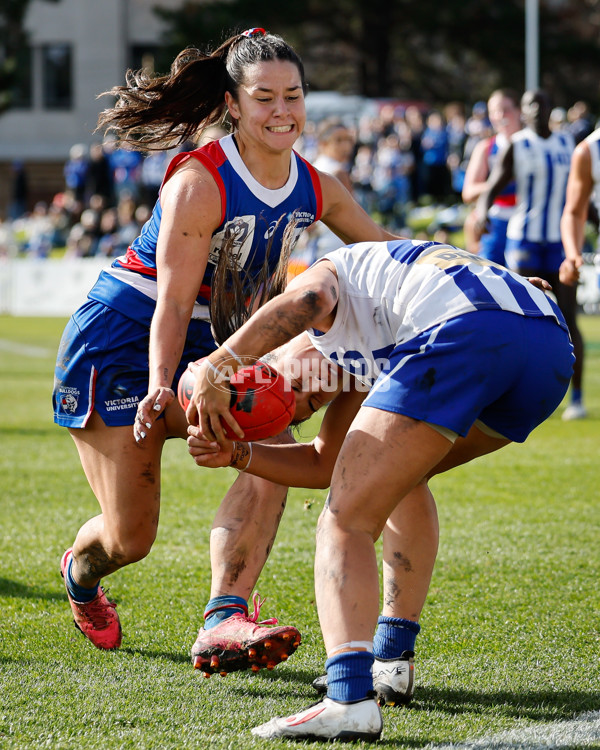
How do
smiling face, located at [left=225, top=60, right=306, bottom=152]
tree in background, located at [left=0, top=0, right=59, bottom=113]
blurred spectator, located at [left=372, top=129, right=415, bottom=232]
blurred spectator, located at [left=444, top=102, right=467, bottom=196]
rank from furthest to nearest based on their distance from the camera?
1. tree in background, located at [left=0, top=0, right=59, bottom=113]
2. blurred spectator, located at [left=444, top=102, right=467, bottom=196]
3. blurred spectator, located at [left=372, top=129, right=415, bottom=232]
4. smiling face, located at [left=225, top=60, right=306, bottom=152]

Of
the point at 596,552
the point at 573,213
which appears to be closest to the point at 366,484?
the point at 596,552

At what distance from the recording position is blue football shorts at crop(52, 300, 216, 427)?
3854 millimetres

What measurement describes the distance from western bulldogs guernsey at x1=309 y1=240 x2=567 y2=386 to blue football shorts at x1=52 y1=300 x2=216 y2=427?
2.70ft

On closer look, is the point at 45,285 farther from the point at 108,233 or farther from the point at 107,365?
the point at 107,365

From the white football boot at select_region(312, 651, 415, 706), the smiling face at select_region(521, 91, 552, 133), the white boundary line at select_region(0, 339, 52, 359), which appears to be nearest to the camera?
the white football boot at select_region(312, 651, 415, 706)

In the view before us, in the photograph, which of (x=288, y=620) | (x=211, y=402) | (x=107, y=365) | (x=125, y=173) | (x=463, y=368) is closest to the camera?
(x=463, y=368)

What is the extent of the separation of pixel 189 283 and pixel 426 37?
38.5 meters

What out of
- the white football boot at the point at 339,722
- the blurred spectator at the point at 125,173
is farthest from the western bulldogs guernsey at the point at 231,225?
the blurred spectator at the point at 125,173

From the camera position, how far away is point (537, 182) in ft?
30.5

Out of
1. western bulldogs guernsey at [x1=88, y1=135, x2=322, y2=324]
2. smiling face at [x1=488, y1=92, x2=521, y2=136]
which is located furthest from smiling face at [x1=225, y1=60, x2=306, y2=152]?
smiling face at [x1=488, y1=92, x2=521, y2=136]

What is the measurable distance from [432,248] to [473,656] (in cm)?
148

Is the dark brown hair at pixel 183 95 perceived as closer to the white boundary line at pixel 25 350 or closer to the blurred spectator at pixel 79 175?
the white boundary line at pixel 25 350

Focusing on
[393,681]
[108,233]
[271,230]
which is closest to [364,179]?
[108,233]

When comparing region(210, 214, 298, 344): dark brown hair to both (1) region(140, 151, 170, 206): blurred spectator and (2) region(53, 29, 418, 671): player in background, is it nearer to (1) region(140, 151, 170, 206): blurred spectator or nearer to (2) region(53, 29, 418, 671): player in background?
(2) region(53, 29, 418, 671): player in background
